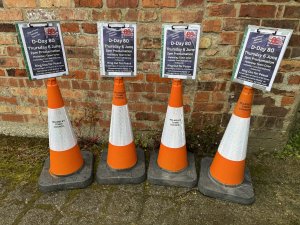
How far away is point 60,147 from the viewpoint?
8.66ft

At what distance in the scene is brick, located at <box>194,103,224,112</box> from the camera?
9.61ft

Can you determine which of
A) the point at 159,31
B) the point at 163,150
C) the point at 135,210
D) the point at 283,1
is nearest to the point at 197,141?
the point at 163,150

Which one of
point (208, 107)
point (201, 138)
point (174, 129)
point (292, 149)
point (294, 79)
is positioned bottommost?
point (292, 149)

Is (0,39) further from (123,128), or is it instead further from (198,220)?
(198,220)

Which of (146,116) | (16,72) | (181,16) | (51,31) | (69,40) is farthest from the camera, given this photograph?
(146,116)

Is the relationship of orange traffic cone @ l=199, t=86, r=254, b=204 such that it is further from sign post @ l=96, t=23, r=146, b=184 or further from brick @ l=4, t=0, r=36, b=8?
brick @ l=4, t=0, r=36, b=8

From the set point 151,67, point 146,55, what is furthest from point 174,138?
point 146,55

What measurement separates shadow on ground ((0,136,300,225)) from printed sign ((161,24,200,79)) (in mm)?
1071

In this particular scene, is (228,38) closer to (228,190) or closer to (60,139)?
(228,190)

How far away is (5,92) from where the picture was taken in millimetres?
3139

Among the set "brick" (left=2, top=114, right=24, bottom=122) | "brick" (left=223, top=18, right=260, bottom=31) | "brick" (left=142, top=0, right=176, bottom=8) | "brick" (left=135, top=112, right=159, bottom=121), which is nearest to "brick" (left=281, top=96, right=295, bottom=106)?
"brick" (left=223, top=18, right=260, bottom=31)

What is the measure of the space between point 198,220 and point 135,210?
0.53 meters

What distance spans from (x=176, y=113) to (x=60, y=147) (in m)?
1.07

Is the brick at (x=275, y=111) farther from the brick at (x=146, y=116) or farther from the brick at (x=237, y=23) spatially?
the brick at (x=146, y=116)
